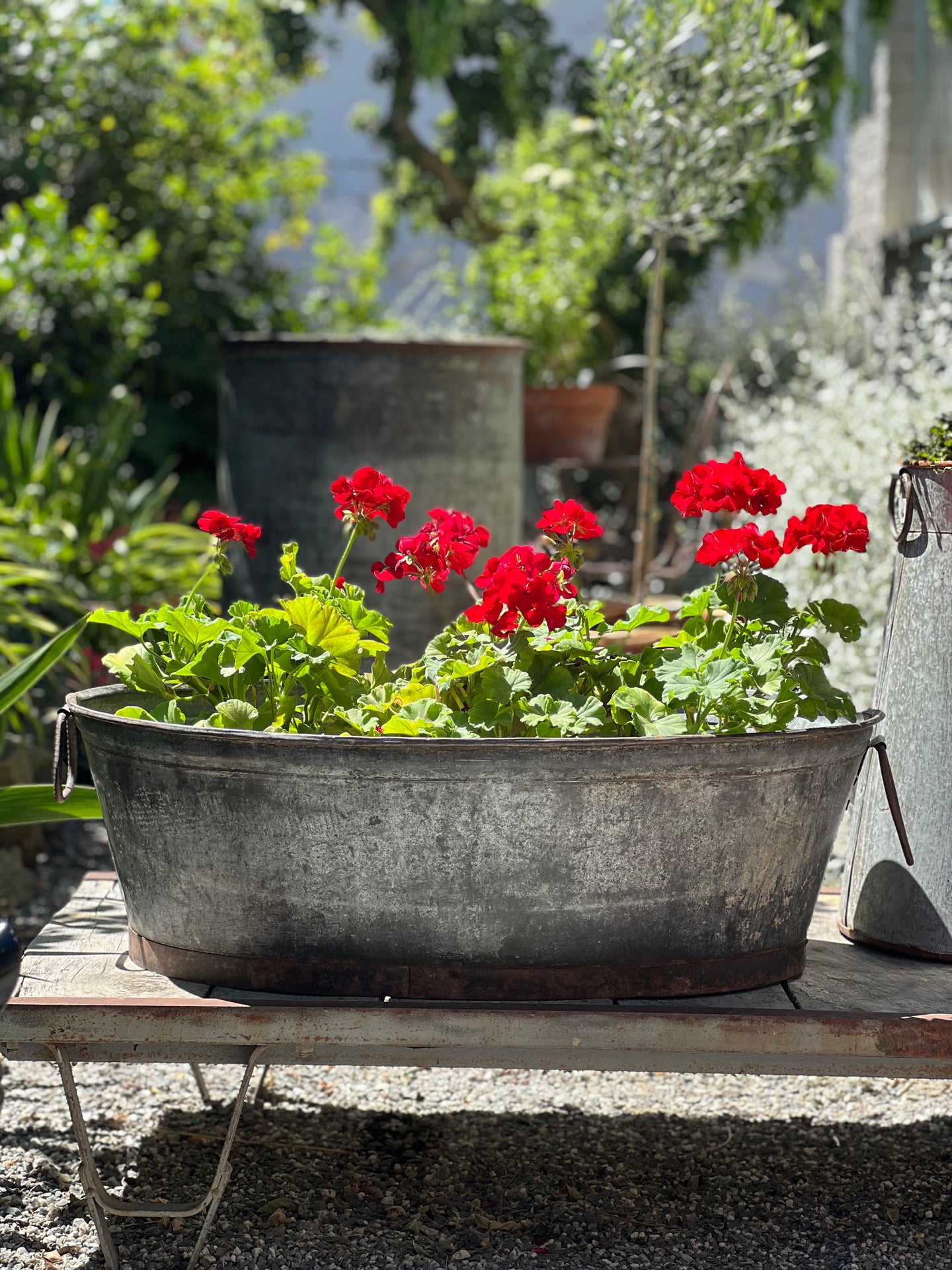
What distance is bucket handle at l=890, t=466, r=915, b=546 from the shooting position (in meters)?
1.88

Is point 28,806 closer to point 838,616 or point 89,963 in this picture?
point 89,963

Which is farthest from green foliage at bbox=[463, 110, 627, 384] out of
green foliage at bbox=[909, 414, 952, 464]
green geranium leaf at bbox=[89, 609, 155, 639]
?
green geranium leaf at bbox=[89, 609, 155, 639]

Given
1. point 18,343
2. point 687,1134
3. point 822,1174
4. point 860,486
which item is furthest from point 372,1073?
point 18,343

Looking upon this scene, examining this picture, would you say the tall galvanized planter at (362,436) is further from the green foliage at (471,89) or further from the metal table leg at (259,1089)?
the green foliage at (471,89)

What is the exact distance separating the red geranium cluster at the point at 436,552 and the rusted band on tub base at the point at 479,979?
483mm

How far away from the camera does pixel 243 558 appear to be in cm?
334

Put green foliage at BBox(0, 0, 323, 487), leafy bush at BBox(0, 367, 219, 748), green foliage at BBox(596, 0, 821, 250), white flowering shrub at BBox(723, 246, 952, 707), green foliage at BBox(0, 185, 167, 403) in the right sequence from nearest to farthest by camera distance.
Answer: white flowering shrub at BBox(723, 246, 952, 707) < green foliage at BBox(596, 0, 821, 250) < leafy bush at BBox(0, 367, 219, 748) < green foliage at BBox(0, 185, 167, 403) < green foliage at BBox(0, 0, 323, 487)

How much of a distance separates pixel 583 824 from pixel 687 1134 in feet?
2.86

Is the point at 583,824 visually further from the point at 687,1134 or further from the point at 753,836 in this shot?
the point at 687,1134

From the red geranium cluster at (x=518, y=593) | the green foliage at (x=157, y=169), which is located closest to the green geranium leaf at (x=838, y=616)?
the red geranium cluster at (x=518, y=593)

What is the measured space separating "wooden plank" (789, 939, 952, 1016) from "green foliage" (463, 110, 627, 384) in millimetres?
3492

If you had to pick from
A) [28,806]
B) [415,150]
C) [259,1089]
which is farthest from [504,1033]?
[415,150]

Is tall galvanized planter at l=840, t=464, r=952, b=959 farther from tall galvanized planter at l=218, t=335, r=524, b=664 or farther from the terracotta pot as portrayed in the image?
the terracotta pot

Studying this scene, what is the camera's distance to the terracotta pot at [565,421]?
15.5 ft
